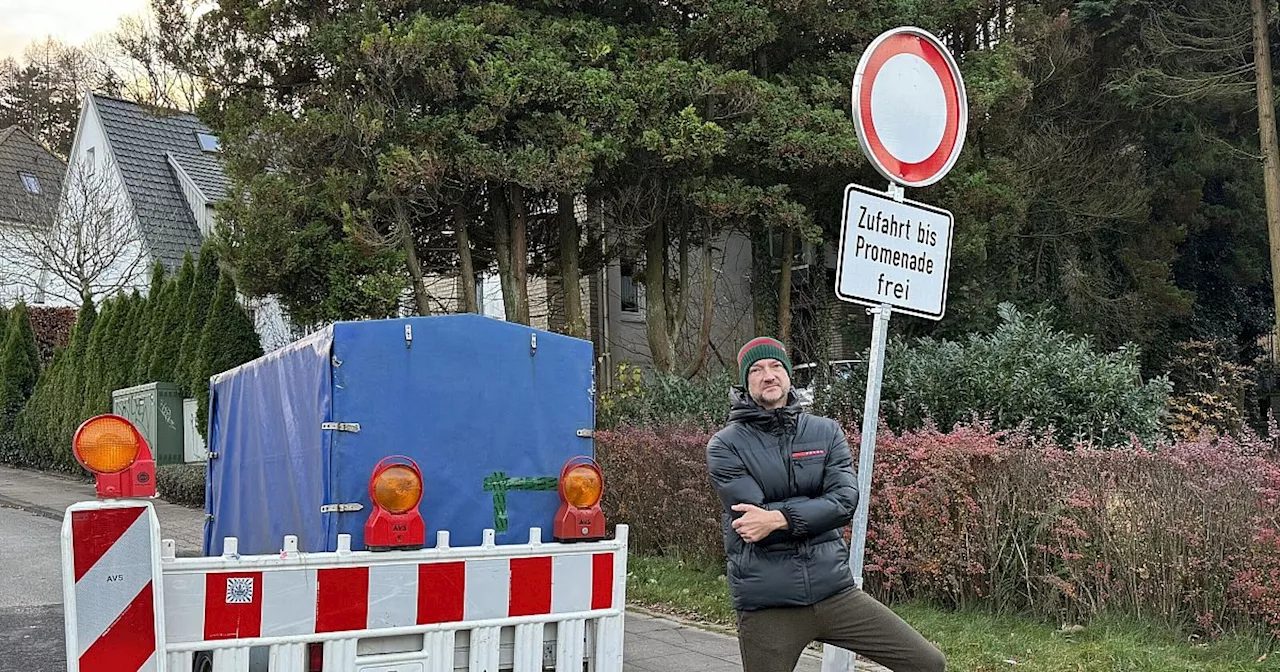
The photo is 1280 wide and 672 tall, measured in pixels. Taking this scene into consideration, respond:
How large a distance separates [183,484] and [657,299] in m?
8.16

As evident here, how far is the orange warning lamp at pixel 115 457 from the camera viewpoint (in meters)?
3.91

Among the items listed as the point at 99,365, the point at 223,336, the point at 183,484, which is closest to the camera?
the point at 183,484

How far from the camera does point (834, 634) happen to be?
12.9 ft

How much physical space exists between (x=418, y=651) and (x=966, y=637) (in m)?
3.67

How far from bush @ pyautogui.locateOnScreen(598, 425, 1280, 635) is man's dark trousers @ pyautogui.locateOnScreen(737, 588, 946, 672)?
10.9ft

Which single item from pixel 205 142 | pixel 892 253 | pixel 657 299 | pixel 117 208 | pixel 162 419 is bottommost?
pixel 162 419

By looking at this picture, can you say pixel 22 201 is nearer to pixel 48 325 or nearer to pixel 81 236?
pixel 48 325

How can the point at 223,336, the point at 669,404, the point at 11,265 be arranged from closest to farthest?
1. the point at 669,404
2. the point at 223,336
3. the point at 11,265

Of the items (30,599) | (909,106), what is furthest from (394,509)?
(30,599)

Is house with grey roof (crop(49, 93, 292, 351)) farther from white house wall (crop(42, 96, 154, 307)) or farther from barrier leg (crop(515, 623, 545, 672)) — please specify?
barrier leg (crop(515, 623, 545, 672))

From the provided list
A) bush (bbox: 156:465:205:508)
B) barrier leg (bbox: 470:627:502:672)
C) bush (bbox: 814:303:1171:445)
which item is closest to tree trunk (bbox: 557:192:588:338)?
bush (bbox: 814:303:1171:445)

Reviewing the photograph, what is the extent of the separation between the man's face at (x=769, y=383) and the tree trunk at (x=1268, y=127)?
18.8 meters

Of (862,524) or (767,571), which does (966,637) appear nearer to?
(862,524)

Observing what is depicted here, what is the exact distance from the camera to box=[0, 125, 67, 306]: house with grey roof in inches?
1200
